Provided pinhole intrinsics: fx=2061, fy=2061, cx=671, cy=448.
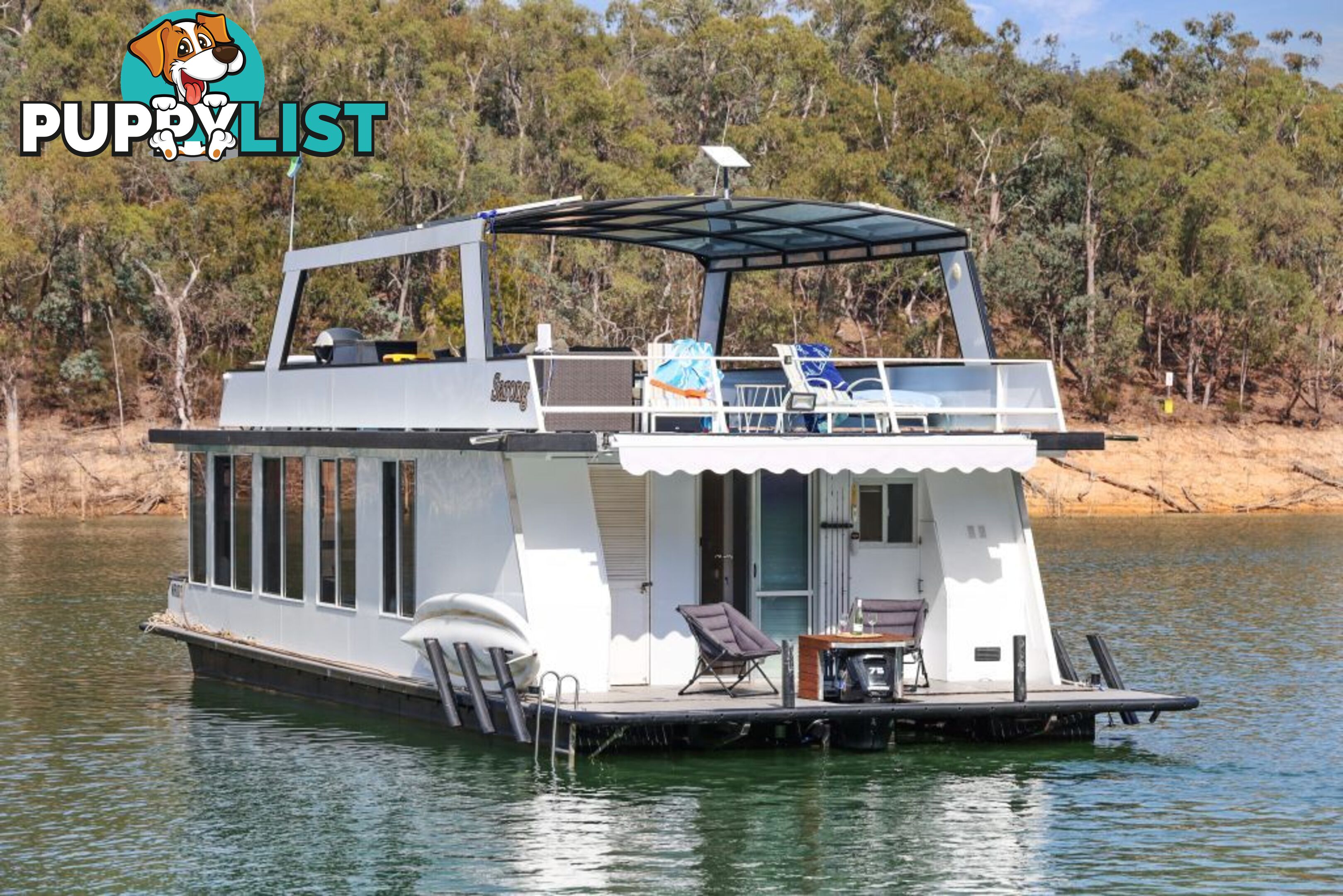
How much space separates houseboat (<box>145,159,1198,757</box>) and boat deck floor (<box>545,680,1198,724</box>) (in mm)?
31

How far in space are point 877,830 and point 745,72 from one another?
A: 204 ft

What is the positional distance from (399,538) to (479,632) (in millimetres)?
1925

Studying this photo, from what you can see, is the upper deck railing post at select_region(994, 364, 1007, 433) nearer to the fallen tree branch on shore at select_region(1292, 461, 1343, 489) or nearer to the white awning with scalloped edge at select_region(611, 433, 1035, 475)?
the white awning with scalloped edge at select_region(611, 433, 1035, 475)

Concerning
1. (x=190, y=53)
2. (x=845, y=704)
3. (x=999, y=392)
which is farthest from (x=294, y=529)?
(x=190, y=53)

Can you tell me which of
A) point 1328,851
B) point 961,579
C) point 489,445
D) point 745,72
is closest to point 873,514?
point 961,579

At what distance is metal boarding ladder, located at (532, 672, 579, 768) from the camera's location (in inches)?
635

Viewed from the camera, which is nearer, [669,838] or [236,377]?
[669,838]

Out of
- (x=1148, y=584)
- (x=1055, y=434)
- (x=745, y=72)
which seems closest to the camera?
(x=1055, y=434)

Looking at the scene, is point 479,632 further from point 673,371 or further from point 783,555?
point 783,555

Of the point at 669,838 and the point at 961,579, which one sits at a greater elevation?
the point at 961,579

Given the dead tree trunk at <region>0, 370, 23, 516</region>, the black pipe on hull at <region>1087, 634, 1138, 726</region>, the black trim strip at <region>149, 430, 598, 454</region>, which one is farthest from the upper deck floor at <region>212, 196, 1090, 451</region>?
the dead tree trunk at <region>0, 370, 23, 516</region>

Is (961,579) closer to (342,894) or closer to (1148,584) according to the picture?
(342,894)

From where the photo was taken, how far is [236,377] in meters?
21.9

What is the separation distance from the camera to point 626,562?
17.7m
